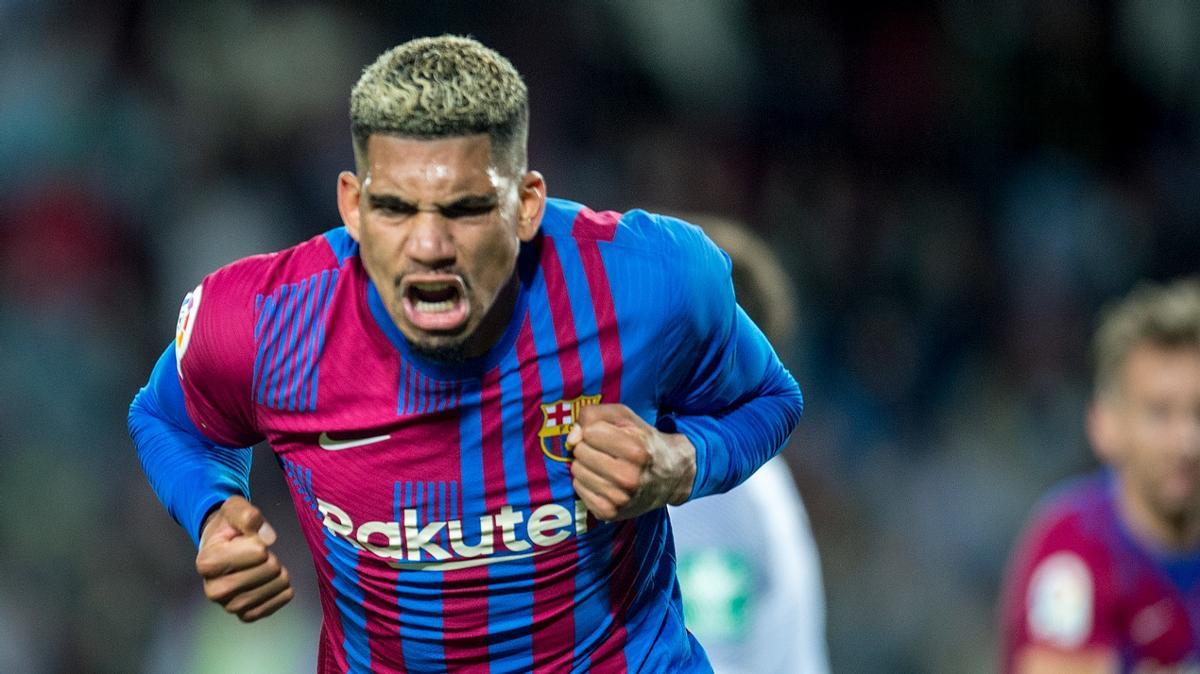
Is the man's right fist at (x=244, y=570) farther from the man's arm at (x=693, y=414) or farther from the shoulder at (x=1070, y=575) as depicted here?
the shoulder at (x=1070, y=575)

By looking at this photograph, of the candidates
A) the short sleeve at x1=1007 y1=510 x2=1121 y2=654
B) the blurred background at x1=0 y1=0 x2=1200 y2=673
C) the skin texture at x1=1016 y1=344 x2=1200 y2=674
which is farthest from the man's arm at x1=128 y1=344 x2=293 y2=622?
the blurred background at x1=0 y1=0 x2=1200 y2=673

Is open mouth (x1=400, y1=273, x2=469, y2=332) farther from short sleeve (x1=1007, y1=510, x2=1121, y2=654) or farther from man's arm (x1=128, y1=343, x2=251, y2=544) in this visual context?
short sleeve (x1=1007, y1=510, x2=1121, y2=654)

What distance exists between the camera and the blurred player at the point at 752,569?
4.04m

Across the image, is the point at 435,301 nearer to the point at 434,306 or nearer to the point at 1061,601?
the point at 434,306

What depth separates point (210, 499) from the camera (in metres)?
2.87

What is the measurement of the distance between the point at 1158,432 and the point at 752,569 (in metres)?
1.20

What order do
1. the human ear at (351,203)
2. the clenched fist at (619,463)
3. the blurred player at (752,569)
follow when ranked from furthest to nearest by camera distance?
the blurred player at (752,569)
the human ear at (351,203)
the clenched fist at (619,463)

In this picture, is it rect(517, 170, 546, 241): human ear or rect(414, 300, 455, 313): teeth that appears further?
rect(517, 170, 546, 241): human ear

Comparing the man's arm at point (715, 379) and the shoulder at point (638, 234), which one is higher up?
the shoulder at point (638, 234)

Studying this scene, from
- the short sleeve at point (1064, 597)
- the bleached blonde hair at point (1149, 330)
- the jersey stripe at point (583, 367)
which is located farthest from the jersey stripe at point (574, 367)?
the bleached blonde hair at point (1149, 330)

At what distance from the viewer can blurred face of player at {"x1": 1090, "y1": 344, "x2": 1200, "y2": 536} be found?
14.5ft

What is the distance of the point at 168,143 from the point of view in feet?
23.4


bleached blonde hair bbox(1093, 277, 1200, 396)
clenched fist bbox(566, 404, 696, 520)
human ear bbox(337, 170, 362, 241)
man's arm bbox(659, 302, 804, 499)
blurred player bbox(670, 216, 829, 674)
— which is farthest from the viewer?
bleached blonde hair bbox(1093, 277, 1200, 396)

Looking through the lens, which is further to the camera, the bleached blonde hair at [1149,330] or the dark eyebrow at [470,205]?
the bleached blonde hair at [1149,330]
